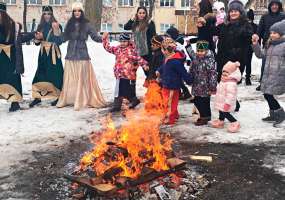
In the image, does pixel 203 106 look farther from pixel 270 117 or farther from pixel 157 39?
pixel 157 39

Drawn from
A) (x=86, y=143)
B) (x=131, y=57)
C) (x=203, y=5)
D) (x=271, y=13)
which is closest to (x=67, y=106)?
(x=131, y=57)

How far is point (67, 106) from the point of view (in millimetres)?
10438

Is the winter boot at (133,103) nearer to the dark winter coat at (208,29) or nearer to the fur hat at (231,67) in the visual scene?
the dark winter coat at (208,29)

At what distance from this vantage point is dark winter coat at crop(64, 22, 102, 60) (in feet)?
33.1

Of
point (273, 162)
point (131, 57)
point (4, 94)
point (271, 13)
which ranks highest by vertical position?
point (271, 13)

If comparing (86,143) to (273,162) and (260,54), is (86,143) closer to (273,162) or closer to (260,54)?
(273,162)

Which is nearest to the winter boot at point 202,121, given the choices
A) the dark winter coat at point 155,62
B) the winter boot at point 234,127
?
the winter boot at point 234,127

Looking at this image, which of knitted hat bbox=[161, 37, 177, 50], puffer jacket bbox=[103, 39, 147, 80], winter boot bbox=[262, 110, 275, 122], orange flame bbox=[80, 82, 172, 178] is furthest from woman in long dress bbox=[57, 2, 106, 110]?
winter boot bbox=[262, 110, 275, 122]

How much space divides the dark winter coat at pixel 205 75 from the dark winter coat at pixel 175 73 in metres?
0.17

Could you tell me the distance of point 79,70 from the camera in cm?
1026

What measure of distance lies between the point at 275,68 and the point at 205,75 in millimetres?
1294

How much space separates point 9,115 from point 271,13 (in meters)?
6.67

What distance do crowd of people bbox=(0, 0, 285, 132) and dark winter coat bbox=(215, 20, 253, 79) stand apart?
0.02 m

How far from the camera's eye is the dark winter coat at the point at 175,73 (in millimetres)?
8391
